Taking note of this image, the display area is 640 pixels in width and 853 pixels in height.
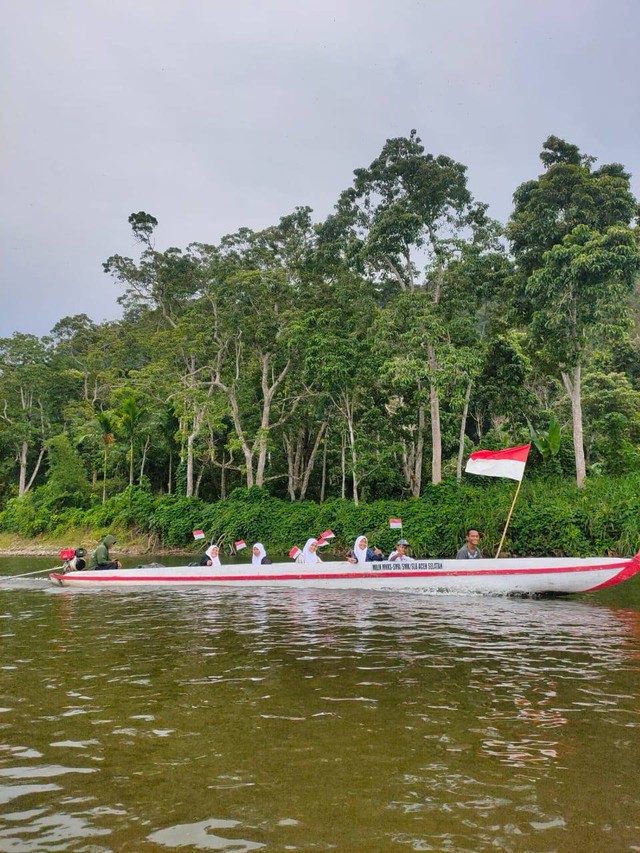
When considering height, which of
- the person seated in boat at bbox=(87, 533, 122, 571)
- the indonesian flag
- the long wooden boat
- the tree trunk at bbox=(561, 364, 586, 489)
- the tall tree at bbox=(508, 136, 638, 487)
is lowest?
the long wooden boat

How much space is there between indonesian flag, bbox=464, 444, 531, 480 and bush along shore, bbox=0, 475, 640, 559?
6.39 m

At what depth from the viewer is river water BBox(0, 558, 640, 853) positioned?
3.77 meters

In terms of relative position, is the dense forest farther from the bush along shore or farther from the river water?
the river water

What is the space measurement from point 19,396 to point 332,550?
32950 millimetres

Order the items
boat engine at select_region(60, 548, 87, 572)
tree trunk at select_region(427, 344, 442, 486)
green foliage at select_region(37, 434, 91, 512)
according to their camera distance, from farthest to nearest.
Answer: green foliage at select_region(37, 434, 91, 512)
tree trunk at select_region(427, 344, 442, 486)
boat engine at select_region(60, 548, 87, 572)

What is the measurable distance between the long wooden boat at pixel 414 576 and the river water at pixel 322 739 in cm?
367

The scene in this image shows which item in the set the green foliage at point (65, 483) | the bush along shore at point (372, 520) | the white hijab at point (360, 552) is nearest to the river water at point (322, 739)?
the white hijab at point (360, 552)

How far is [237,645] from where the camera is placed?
9.26m

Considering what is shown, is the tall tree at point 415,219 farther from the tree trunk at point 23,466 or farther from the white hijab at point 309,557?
the tree trunk at point 23,466

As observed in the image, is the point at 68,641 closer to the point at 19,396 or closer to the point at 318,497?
the point at 318,497

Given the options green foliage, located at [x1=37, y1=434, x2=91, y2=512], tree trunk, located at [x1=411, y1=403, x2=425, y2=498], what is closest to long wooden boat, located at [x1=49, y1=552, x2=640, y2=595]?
tree trunk, located at [x1=411, y1=403, x2=425, y2=498]

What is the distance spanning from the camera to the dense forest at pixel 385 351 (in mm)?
24312

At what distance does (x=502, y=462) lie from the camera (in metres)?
15.6

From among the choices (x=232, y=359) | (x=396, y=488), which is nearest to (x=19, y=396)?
(x=232, y=359)
